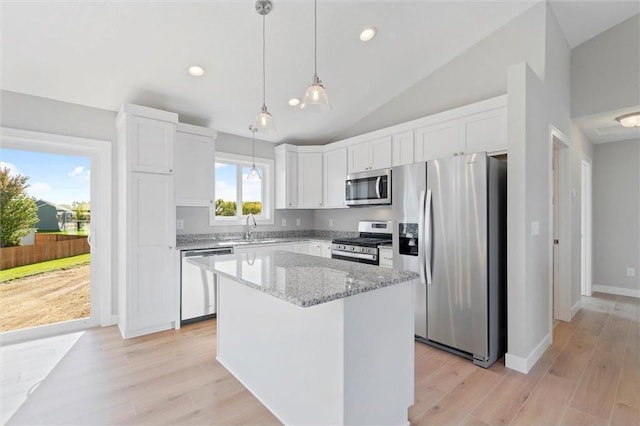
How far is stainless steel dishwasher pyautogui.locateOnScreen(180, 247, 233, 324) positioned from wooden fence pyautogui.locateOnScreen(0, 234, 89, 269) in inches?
44.4

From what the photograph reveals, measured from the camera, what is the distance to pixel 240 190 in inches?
185

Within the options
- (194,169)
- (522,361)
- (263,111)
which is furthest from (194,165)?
(522,361)

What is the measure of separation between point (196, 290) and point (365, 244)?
205cm

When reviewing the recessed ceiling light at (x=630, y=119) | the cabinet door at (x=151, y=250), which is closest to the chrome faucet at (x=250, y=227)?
the cabinet door at (x=151, y=250)

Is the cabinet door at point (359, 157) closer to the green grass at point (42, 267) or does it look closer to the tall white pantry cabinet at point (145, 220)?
the tall white pantry cabinet at point (145, 220)

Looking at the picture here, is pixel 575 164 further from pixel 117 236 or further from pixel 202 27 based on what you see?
pixel 117 236

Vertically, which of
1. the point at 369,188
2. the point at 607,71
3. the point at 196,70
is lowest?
the point at 369,188

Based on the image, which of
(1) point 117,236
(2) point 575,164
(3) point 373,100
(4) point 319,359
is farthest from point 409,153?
(1) point 117,236

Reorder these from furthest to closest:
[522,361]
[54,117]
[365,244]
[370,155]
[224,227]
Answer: [224,227]
[370,155]
[365,244]
[54,117]
[522,361]

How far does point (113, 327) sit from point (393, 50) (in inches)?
171

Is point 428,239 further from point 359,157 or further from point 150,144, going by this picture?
point 150,144

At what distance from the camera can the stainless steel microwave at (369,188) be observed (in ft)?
12.1

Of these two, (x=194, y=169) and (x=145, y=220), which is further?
(x=194, y=169)

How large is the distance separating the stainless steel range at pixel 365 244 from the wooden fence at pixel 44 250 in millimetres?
2914
